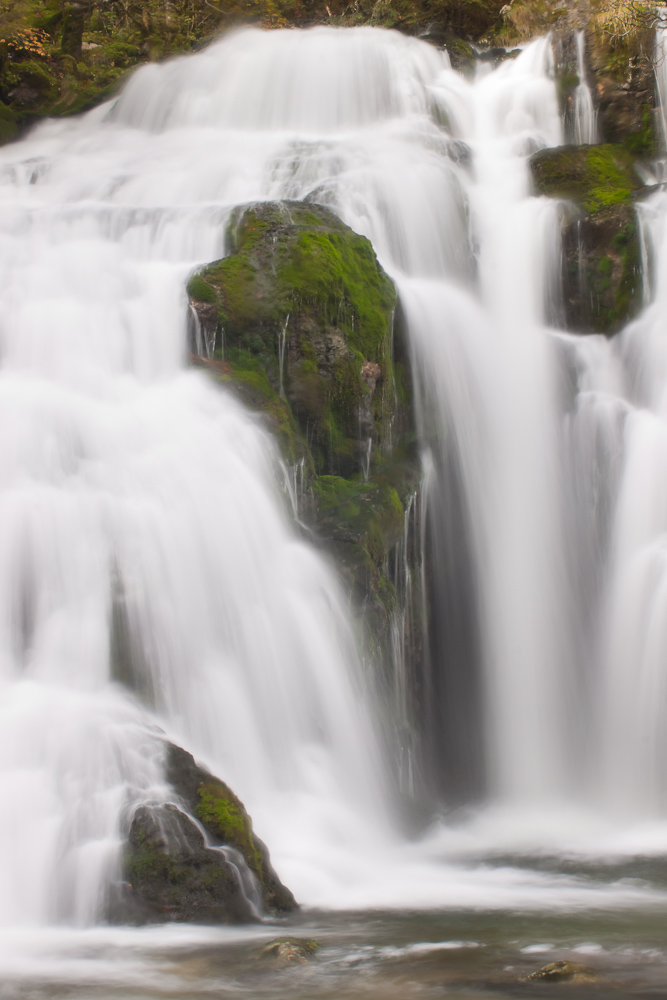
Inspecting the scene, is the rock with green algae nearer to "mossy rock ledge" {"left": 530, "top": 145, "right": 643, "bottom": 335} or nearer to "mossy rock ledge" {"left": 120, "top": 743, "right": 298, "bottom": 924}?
"mossy rock ledge" {"left": 120, "top": 743, "right": 298, "bottom": 924}

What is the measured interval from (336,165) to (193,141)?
3374 mm

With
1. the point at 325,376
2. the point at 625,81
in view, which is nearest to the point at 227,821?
the point at 325,376

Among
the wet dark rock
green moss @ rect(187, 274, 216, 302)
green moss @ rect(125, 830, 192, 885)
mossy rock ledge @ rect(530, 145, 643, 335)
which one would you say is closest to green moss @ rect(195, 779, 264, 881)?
green moss @ rect(125, 830, 192, 885)

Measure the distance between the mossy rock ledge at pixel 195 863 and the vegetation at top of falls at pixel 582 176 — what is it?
9590mm

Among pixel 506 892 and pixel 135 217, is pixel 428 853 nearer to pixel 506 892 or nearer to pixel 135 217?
pixel 506 892

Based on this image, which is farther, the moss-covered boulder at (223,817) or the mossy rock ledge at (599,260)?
the mossy rock ledge at (599,260)

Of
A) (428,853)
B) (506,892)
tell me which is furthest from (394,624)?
(506,892)

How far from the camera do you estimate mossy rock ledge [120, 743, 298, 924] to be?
4660 mm

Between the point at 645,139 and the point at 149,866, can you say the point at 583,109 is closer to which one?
the point at 645,139

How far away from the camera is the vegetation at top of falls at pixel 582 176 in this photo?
12305 mm

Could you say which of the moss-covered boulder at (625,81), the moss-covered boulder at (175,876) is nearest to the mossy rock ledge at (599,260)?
the moss-covered boulder at (625,81)

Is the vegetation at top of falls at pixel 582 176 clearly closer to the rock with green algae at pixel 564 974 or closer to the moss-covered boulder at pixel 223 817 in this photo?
the moss-covered boulder at pixel 223 817

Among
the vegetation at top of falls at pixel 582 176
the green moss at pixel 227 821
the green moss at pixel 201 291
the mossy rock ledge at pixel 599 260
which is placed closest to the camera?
the green moss at pixel 227 821

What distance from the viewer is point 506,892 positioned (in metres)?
5.56
